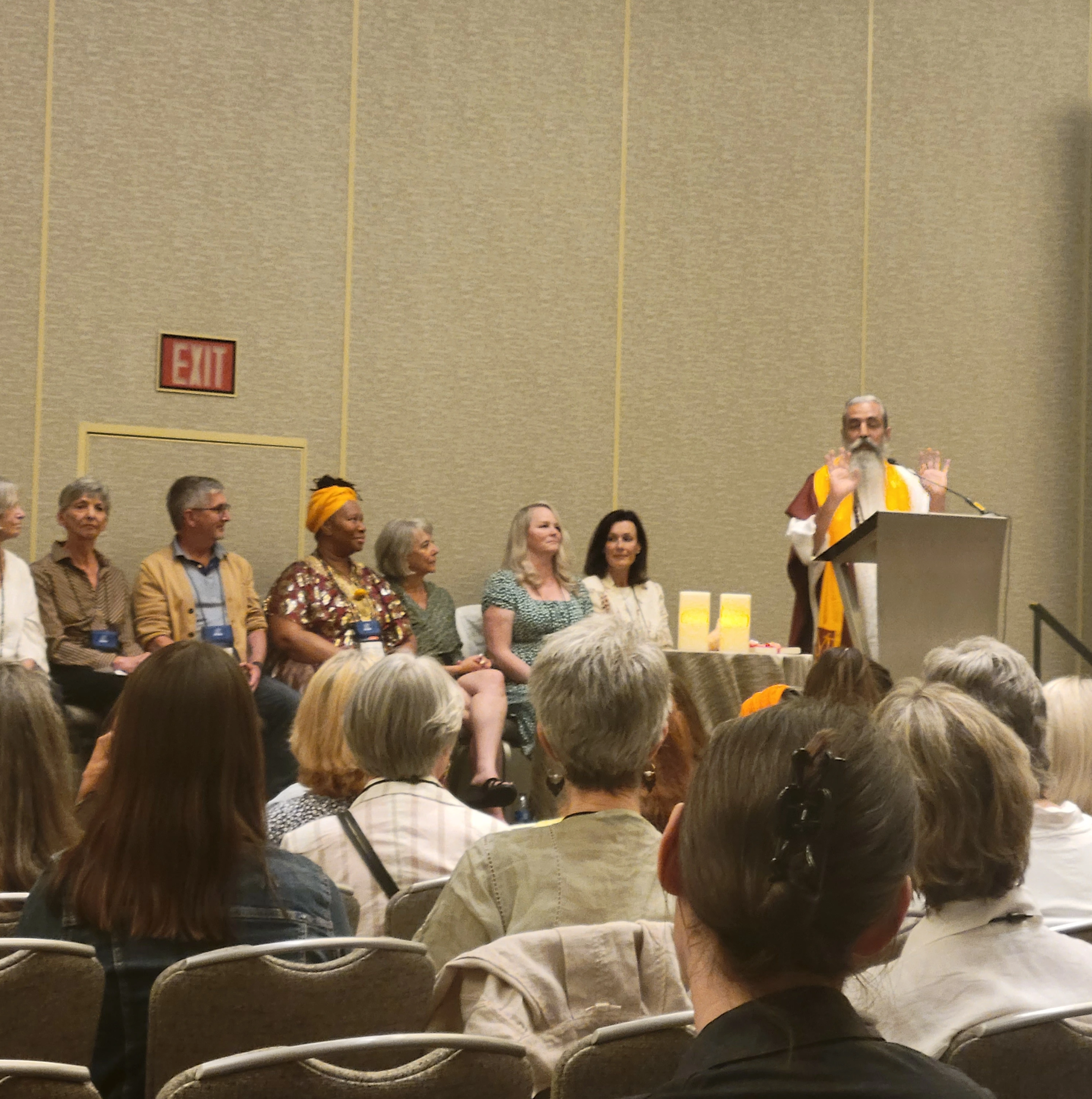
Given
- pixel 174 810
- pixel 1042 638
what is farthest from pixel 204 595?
pixel 1042 638

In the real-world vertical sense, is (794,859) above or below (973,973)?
above

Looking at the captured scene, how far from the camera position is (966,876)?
1619 millimetres

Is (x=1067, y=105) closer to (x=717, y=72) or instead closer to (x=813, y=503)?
(x=717, y=72)

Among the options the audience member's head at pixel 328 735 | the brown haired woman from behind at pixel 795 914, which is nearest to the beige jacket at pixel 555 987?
the brown haired woman from behind at pixel 795 914

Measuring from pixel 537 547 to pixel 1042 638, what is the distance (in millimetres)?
3325

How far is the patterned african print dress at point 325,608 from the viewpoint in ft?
18.2

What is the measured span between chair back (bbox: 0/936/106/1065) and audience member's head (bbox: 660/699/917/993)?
0.91m

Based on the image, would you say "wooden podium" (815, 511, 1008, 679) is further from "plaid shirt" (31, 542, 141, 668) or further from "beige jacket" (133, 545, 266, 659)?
"plaid shirt" (31, 542, 141, 668)

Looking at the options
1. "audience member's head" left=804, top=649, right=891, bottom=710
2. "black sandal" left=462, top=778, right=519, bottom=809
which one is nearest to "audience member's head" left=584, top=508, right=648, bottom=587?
"black sandal" left=462, top=778, right=519, bottom=809

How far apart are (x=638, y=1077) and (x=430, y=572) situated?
502cm

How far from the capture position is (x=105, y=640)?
5.00m

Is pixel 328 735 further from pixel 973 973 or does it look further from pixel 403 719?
pixel 973 973

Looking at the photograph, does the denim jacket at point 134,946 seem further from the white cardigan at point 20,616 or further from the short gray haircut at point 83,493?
the short gray haircut at point 83,493

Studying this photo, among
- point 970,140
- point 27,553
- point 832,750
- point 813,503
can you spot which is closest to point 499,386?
point 813,503
